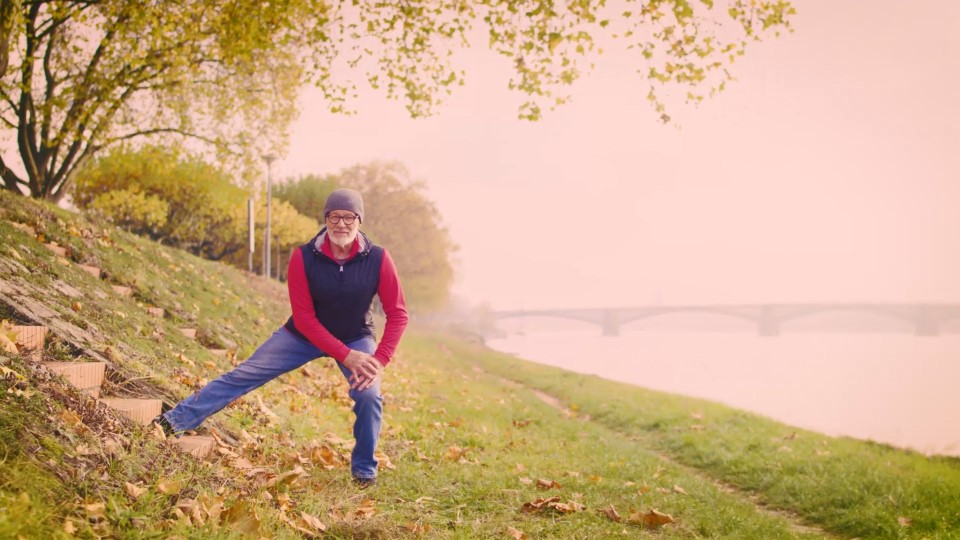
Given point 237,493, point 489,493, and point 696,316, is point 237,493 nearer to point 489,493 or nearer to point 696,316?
point 489,493

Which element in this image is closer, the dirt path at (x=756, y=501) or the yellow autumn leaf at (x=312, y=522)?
the yellow autumn leaf at (x=312, y=522)

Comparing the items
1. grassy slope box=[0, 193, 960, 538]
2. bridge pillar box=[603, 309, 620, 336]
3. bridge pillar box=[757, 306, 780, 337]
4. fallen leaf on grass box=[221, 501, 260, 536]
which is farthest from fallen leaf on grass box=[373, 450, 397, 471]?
bridge pillar box=[603, 309, 620, 336]

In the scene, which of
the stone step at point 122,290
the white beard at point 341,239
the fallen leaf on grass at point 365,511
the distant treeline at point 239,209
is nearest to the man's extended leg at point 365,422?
the fallen leaf on grass at point 365,511

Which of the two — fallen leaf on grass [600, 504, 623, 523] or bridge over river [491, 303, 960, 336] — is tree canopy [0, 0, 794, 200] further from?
bridge over river [491, 303, 960, 336]

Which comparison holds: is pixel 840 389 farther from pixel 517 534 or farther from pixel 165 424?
pixel 165 424

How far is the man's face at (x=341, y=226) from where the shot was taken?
4.91 m

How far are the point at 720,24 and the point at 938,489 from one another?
6096mm

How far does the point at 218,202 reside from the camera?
23484mm

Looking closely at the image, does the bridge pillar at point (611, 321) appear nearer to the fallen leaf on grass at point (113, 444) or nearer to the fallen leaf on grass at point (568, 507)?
the fallen leaf on grass at point (568, 507)

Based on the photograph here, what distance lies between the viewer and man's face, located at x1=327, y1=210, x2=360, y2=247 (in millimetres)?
4910

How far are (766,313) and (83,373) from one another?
3568 inches

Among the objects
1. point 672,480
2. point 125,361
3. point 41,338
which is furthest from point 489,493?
point 41,338

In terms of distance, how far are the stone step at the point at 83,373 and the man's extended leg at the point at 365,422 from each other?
6.20 feet

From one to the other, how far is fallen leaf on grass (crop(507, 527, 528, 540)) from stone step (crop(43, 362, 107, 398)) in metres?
3.17
